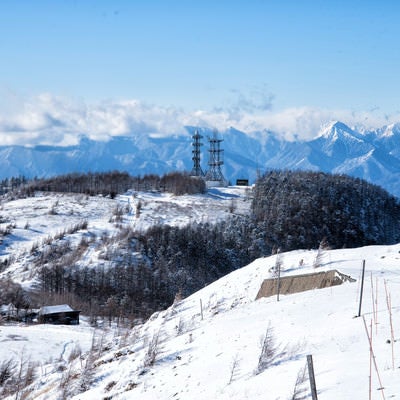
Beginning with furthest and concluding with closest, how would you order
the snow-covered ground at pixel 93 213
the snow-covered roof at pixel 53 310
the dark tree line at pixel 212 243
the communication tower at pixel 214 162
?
the communication tower at pixel 214 162
the snow-covered ground at pixel 93 213
the dark tree line at pixel 212 243
the snow-covered roof at pixel 53 310

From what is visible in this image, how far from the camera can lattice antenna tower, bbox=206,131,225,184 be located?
436 ft

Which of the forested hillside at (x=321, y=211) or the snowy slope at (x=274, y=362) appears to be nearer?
the snowy slope at (x=274, y=362)

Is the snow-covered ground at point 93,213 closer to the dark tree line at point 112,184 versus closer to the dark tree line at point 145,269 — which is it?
the dark tree line at point 145,269

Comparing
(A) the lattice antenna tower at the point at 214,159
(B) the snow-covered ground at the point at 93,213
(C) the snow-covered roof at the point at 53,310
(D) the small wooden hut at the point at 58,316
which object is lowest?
(D) the small wooden hut at the point at 58,316

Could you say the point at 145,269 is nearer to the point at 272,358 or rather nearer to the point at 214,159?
the point at 214,159

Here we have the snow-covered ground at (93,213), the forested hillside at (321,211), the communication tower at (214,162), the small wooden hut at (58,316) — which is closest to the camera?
the small wooden hut at (58,316)

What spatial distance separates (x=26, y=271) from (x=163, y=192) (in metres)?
60.7

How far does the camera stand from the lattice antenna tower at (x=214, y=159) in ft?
436

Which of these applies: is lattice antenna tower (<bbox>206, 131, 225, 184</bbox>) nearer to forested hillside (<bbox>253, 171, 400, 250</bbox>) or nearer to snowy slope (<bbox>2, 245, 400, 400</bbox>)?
forested hillside (<bbox>253, 171, 400, 250</bbox>)

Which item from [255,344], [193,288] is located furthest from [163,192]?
[255,344]

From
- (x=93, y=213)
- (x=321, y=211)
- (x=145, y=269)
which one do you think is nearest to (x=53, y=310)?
(x=145, y=269)

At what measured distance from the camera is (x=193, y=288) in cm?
7675

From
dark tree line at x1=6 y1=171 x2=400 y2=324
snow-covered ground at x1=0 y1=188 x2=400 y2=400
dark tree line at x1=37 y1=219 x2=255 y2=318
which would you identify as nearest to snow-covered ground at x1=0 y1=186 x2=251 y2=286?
dark tree line at x1=6 y1=171 x2=400 y2=324

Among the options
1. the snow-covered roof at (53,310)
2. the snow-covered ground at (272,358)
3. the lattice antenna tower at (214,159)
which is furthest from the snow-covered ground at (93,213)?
the snow-covered ground at (272,358)
